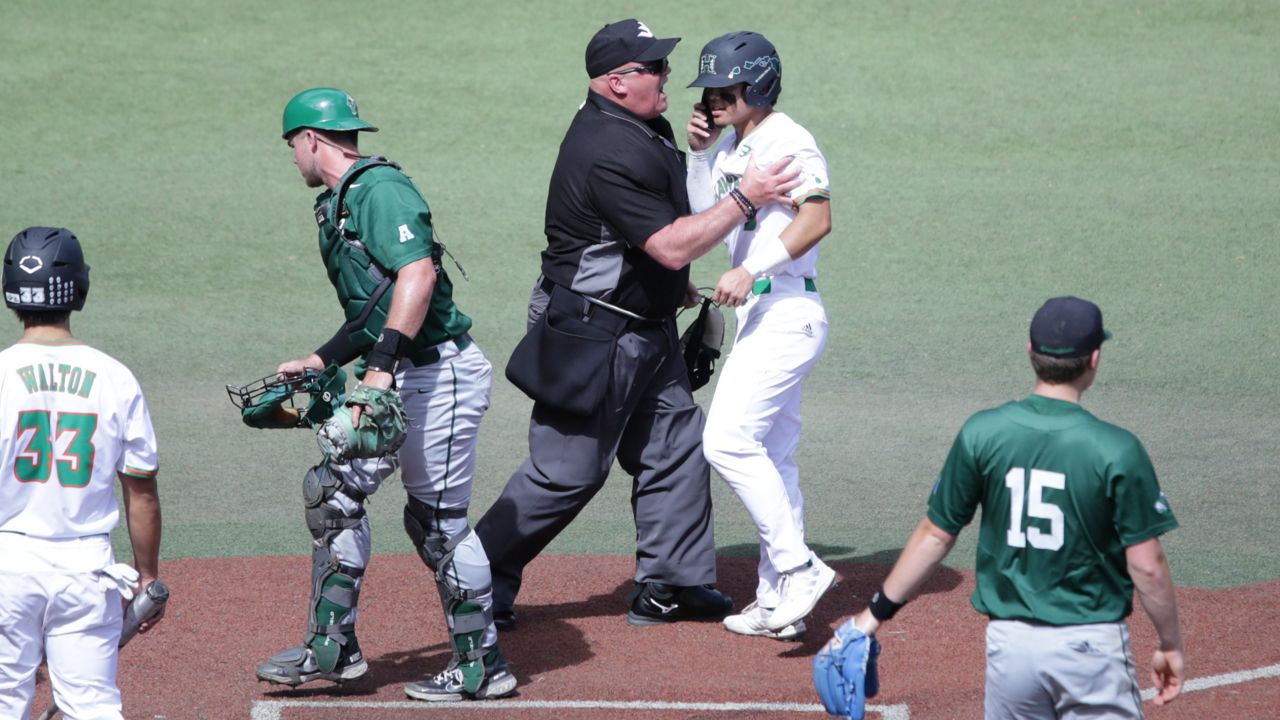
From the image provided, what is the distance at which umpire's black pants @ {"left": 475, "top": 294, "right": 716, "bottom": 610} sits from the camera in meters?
5.66

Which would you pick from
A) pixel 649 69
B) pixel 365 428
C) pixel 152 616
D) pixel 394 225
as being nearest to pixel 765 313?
pixel 649 69

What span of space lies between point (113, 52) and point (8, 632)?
511 inches

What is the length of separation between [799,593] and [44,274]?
9.05ft

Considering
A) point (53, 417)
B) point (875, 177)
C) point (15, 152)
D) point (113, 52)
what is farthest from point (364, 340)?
point (113, 52)

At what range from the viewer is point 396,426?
15.4 feet

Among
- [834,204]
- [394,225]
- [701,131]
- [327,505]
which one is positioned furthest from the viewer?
[834,204]

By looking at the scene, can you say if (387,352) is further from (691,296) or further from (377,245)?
(691,296)

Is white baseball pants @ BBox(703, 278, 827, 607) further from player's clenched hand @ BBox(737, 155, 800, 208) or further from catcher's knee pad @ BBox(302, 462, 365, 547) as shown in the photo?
catcher's knee pad @ BBox(302, 462, 365, 547)

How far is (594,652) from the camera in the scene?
557cm

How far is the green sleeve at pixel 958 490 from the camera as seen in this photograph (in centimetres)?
361

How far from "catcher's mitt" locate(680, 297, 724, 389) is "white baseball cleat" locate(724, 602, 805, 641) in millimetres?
973

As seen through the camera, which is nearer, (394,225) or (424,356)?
(394,225)

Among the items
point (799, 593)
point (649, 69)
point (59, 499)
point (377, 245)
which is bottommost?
point (799, 593)

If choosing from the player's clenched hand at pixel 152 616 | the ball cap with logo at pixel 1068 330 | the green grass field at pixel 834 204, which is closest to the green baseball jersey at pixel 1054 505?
the ball cap with logo at pixel 1068 330
